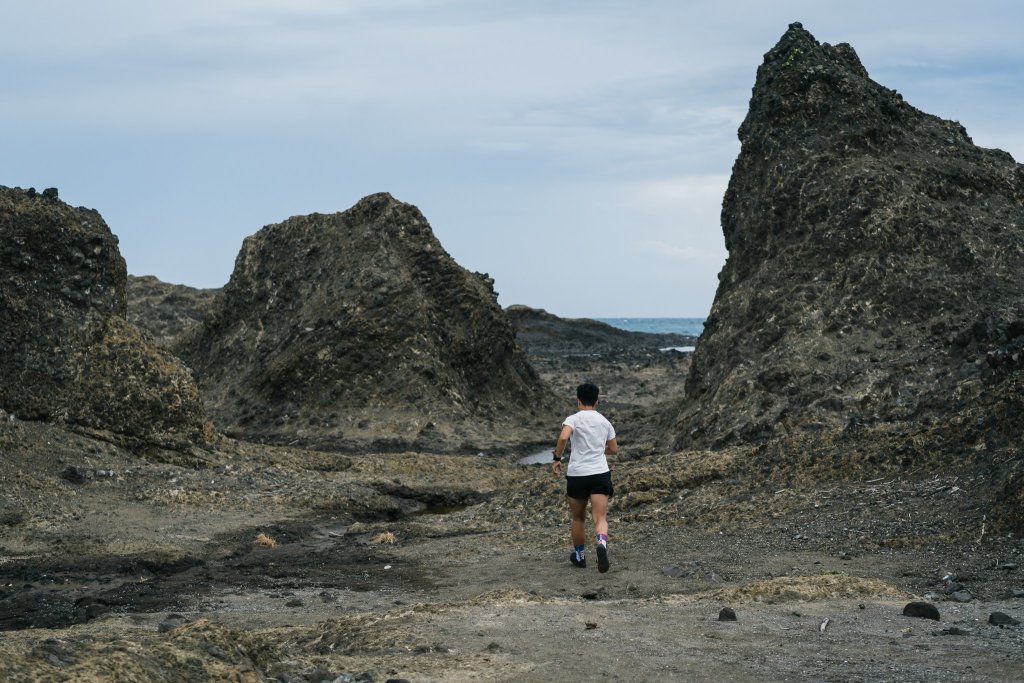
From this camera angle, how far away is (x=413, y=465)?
2452 cm

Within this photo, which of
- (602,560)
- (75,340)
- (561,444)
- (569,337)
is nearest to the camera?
(561,444)

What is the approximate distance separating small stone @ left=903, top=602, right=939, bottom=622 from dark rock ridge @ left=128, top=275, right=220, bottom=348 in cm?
4906

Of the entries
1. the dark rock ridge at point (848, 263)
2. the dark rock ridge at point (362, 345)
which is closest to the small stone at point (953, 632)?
the dark rock ridge at point (848, 263)

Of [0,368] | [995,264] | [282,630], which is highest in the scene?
[995,264]

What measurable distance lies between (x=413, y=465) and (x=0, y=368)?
796cm

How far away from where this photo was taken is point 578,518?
13328 millimetres

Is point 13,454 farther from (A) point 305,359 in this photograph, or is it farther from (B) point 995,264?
(B) point 995,264

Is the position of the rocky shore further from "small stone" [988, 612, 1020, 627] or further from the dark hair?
the dark hair

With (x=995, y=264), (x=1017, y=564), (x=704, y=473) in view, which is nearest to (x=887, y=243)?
(x=995, y=264)

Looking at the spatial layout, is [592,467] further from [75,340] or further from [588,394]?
[75,340]

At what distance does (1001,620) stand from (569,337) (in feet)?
241

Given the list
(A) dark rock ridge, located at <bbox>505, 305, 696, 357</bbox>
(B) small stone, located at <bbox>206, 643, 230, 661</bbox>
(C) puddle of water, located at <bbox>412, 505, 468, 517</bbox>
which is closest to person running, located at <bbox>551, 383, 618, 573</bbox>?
(B) small stone, located at <bbox>206, 643, 230, 661</bbox>

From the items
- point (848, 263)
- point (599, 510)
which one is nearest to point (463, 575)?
point (599, 510)

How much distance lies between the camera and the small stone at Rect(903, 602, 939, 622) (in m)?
9.77
